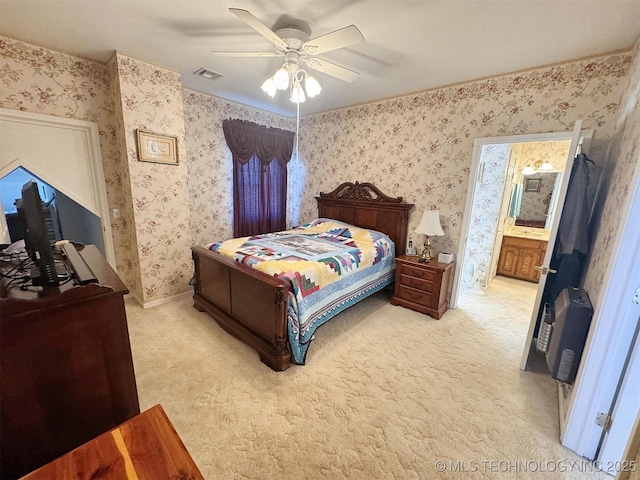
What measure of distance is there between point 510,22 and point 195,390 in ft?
11.1

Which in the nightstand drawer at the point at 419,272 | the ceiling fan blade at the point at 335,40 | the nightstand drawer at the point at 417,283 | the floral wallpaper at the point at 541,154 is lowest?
the nightstand drawer at the point at 417,283

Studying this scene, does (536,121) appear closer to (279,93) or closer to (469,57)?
(469,57)

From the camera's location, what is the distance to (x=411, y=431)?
1636 mm

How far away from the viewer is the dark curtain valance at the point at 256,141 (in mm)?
3809

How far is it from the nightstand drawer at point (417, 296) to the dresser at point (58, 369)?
108 inches

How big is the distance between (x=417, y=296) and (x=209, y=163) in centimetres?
325

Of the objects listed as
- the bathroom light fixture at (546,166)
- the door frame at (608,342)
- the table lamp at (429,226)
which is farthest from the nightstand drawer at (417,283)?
the bathroom light fixture at (546,166)

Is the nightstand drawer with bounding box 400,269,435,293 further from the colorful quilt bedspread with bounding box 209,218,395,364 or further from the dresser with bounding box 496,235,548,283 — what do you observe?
the dresser with bounding box 496,235,548,283

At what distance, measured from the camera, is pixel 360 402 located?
6.03 ft

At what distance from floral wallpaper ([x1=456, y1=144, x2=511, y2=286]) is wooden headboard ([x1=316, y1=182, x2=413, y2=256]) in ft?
3.10

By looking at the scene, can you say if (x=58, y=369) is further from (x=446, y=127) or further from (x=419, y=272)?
(x=446, y=127)

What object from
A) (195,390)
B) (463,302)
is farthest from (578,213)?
(195,390)

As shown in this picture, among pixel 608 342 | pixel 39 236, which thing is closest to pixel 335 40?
pixel 39 236

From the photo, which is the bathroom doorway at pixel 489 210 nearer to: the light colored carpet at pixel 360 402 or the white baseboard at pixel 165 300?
the light colored carpet at pixel 360 402
